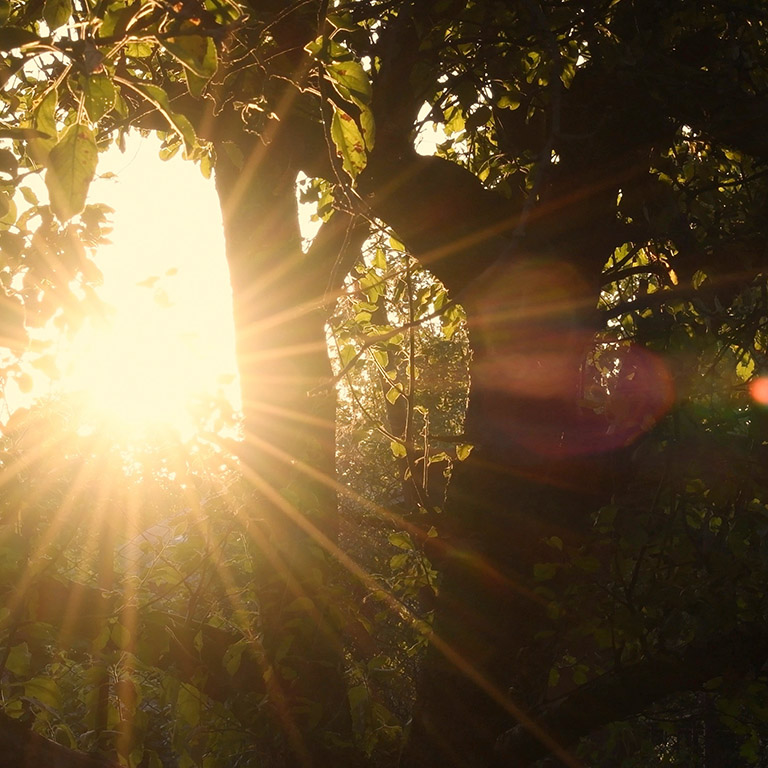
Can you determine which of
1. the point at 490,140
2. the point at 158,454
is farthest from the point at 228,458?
the point at 490,140

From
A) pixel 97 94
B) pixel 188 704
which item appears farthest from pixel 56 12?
pixel 188 704

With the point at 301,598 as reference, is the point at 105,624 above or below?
above

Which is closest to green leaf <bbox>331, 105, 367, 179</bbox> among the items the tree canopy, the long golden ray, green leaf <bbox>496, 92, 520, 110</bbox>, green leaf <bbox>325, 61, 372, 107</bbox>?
green leaf <bbox>325, 61, 372, 107</bbox>

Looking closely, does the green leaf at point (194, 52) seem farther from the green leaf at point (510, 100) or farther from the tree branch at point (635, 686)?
the tree branch at point (635, 686)

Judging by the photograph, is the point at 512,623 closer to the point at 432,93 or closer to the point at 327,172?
the point at 327,172

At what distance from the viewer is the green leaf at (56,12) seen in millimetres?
1821

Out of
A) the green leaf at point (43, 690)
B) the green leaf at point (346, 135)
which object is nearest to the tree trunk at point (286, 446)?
the green leaf at point (43, 690)

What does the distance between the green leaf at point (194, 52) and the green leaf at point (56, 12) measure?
0.93ft

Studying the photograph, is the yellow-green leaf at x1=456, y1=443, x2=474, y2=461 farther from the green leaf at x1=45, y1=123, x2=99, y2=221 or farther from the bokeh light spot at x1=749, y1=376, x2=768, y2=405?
the green leaf at x1=45, y1=123, x2=99, y2=221

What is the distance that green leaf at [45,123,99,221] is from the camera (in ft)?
5.61

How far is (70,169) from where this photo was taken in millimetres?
1729

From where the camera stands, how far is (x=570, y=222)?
4270 millimetres

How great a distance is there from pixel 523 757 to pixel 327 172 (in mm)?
3547

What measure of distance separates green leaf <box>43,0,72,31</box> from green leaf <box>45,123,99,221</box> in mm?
A: 331
